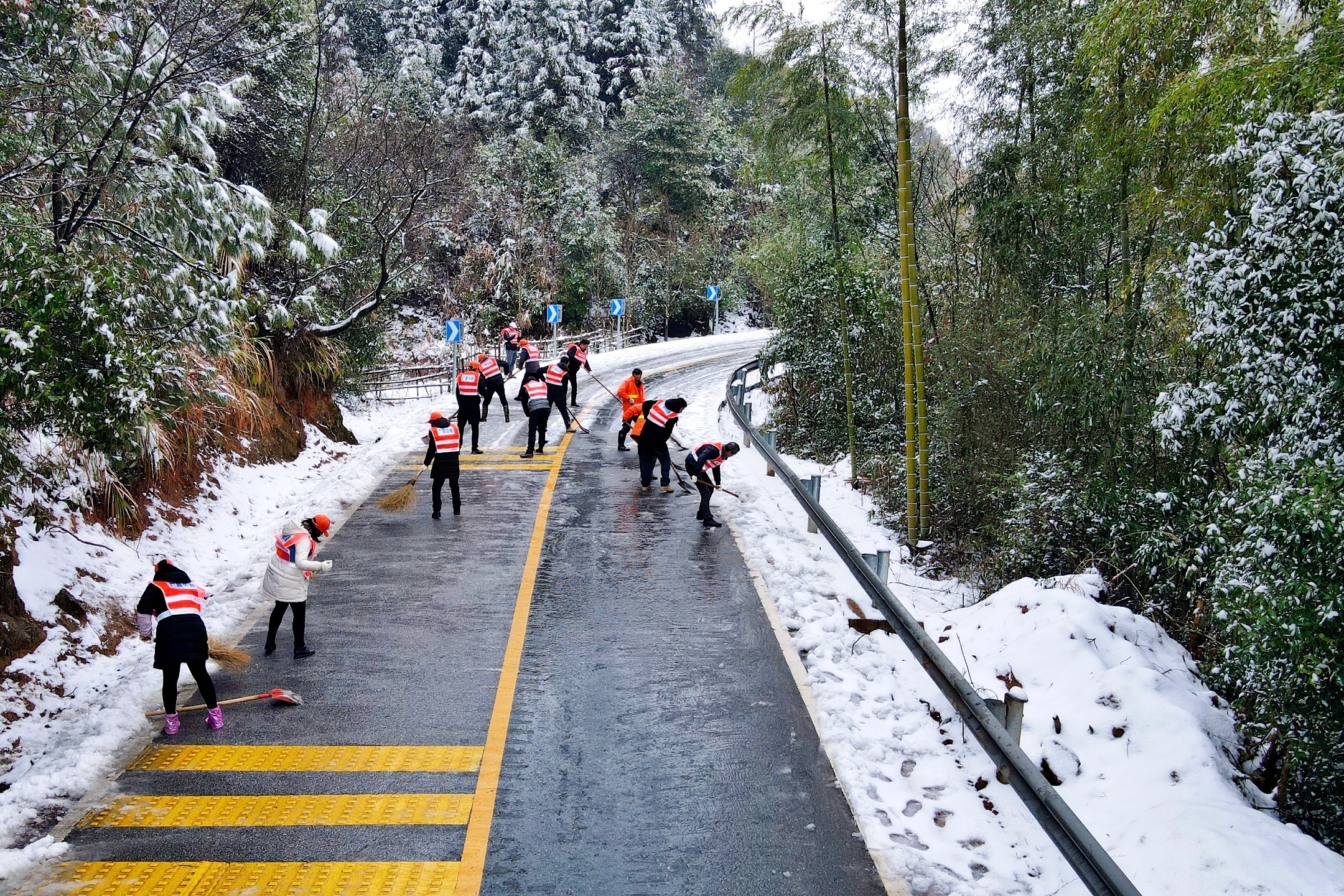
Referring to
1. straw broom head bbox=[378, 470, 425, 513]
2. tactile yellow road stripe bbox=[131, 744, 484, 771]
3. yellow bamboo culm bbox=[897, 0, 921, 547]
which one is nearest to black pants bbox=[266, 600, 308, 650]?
tactile yellow road stripe bbox=[131, 744, 484, 771]

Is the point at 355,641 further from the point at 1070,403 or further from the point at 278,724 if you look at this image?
the point at 1070,403

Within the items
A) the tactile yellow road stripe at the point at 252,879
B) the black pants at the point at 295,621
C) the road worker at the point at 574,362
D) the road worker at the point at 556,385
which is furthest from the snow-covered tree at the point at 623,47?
the tactile yellow road stripe at the point at 252,879

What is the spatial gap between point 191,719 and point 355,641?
1.75 metres

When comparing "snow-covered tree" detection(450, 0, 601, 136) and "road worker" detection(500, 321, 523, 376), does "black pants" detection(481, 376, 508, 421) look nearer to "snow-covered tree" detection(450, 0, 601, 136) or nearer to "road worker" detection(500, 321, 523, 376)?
"road worker" detection(500, 321, 523, 376)

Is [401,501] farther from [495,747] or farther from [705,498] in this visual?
[495,747]

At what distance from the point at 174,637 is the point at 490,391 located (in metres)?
13.8

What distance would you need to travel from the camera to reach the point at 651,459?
15.3 m

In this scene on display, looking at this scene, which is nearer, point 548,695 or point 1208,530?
point 1208,530

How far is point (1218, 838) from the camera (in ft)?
17.8

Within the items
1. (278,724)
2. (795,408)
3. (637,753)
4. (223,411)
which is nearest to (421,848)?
(637,753)

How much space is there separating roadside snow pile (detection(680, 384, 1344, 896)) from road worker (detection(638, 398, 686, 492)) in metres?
4.76

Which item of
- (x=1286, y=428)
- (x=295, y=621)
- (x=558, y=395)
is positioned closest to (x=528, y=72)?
(x=558, y=395)

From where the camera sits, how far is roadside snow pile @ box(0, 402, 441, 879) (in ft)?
21.3

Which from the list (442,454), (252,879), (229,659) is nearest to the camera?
(252,879)
